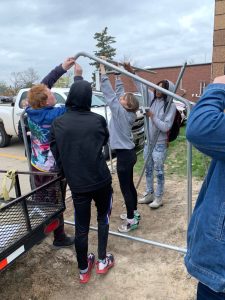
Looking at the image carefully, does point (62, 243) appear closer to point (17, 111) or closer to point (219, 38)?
point (219, 38)

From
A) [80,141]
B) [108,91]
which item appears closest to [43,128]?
[80,141]

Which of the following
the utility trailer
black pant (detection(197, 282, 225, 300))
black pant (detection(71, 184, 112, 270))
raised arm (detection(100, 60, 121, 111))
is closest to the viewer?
black pant (detection(197, 282, 225, 300))

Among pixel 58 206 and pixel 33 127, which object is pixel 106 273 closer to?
pixel 58 206

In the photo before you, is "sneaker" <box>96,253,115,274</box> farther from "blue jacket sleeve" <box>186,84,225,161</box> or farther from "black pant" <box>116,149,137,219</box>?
"blue jacket sleeve" <box>186,84,225,161</box>

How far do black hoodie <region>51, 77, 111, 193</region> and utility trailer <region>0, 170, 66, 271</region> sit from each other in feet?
1.35

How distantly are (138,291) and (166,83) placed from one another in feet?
7.71

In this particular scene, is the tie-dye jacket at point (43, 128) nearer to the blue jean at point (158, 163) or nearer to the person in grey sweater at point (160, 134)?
the person in grey sweater at point (160, 134)

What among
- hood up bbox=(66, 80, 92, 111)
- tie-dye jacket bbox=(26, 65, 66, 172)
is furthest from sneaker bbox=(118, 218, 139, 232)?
hood up bbox=(66, 80, 92, 111)

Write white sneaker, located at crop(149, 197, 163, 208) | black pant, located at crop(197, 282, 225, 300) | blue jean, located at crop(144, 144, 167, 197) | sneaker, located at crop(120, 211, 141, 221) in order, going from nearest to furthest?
black pant, located at crop(197, 282, 225, 300)
sneaker, located at crop(120, 211, 141, 221)
blue jean, located at crop(144, 144, 167, 197)
white sneaker, located at crop(149, 197, 163, 208)

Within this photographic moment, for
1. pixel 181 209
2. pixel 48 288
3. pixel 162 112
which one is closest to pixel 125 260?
pixel 48 288

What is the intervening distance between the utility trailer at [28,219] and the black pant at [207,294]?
61.5 inches

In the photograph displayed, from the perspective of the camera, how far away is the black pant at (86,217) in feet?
9.25

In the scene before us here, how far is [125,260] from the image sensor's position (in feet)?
10.7

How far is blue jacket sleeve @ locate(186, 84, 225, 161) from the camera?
1217mm
